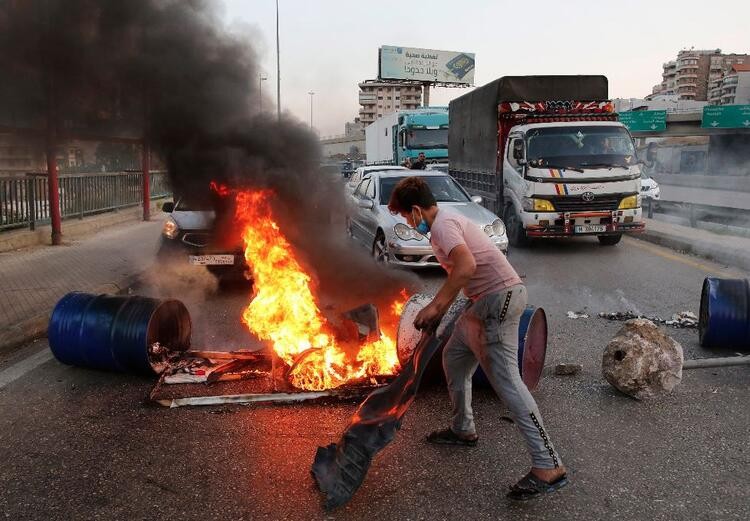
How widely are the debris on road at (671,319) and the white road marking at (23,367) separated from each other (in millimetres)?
5695

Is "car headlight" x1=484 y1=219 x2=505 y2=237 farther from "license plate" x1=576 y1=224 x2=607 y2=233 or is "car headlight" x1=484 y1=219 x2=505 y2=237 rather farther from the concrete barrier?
the concrete barrier

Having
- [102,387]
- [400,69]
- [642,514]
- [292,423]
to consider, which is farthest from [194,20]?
[400,69]

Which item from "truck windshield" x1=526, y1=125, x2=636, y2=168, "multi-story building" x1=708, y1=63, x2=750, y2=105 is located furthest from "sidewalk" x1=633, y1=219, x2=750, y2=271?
"multi-story building" x1=708, y1=63, x2=750, y2=105

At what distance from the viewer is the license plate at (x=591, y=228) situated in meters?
10.8

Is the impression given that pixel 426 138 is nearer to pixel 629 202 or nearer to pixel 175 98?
pixel 629 202

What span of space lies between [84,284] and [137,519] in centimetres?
571

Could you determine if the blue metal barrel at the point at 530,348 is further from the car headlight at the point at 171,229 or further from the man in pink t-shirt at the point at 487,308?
the car headlight at the point at 171,229

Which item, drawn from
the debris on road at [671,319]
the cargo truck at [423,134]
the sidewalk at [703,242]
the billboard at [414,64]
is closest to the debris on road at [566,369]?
the debris on road at [671,319]

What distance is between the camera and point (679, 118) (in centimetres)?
4344

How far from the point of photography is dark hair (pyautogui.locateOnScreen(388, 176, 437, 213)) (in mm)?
3303

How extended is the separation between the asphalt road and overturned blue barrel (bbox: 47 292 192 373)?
0.16m

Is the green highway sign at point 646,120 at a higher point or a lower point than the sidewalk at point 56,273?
higher

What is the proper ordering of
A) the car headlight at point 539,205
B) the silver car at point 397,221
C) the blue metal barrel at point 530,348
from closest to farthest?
1. the blue metal barrel at point 530,348
2. the silver car at point 397,221
3. the car headlight at point 539,205

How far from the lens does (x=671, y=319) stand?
659 centimetres
